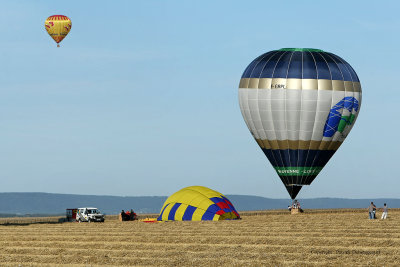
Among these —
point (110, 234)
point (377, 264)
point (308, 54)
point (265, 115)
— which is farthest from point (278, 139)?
Answer: point (377, 264)

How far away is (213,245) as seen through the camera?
3991 centimetres

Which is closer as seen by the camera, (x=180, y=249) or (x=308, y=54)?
(x=180, y=249)

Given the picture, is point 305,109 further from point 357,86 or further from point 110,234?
point 110,234

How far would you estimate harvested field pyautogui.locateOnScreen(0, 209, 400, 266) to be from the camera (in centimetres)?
3400

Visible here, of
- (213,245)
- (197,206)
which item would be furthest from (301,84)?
(213,245)

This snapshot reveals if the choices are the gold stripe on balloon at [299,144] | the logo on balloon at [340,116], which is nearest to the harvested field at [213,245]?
the gold stripe on balloon at [299,144]

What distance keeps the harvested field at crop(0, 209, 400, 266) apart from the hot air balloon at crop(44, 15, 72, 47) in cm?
4419

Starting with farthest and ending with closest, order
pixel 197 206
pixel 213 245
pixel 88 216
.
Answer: pixel 88 216, pixel 197 206, pixel 213 245

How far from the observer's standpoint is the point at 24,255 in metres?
37.7

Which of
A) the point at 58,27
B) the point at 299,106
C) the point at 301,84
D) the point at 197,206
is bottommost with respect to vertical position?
the point at 197,206

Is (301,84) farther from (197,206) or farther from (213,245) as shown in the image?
(213,245)

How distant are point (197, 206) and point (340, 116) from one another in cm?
1761

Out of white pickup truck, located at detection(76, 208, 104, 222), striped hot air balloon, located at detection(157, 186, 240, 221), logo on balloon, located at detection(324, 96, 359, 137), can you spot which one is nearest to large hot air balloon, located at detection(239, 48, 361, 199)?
logo on balloon, located at detection(324, 96, 359, 137)

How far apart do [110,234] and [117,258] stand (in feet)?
42.3
